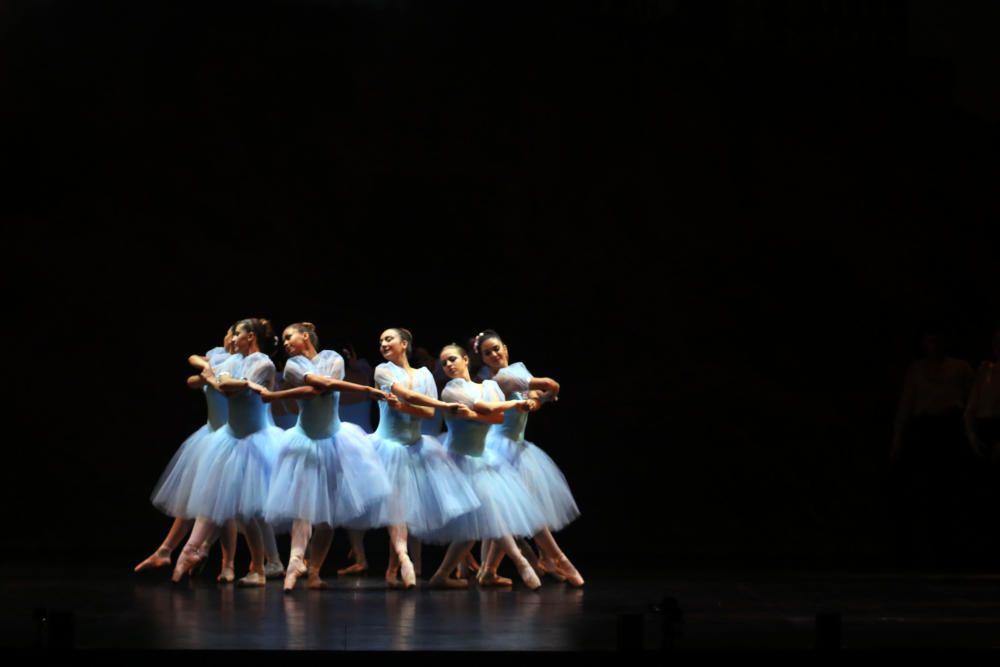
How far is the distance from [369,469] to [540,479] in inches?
35.3

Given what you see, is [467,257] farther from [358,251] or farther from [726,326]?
[726,326]

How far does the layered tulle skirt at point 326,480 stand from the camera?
6.77 m

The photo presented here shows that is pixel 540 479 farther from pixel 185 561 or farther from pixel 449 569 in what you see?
pixel 185 561

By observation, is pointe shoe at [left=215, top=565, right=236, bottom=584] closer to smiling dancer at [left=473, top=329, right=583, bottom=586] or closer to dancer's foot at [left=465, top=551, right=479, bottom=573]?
smiling dancer at [left=473, top=329, right=583, bottom=586]

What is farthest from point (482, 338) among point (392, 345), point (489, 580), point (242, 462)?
point (242, 462)

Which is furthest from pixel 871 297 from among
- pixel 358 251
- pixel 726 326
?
pixel 358 251

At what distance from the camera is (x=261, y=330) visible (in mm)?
7238

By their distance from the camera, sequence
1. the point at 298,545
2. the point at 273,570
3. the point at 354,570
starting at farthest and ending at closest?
the point at 354,570
the point at 273,570
the point at 298,545

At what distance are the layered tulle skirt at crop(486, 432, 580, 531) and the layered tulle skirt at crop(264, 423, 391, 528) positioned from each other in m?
0.66

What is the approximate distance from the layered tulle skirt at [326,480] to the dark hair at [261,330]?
519 millimetres

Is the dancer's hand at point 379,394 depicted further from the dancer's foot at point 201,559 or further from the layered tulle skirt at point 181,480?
the dancer's foot at point 201,559

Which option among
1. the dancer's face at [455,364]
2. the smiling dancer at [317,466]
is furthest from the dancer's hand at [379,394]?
the dancer's face at [455,364]

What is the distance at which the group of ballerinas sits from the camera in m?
6.83

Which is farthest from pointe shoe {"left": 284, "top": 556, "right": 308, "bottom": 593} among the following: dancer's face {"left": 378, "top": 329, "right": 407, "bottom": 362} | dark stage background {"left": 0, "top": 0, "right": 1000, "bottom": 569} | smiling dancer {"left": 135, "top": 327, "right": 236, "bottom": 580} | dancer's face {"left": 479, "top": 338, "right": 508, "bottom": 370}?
dark stage background {"left": 0, "top": 0, "right": 1000, "bottom": 569}
